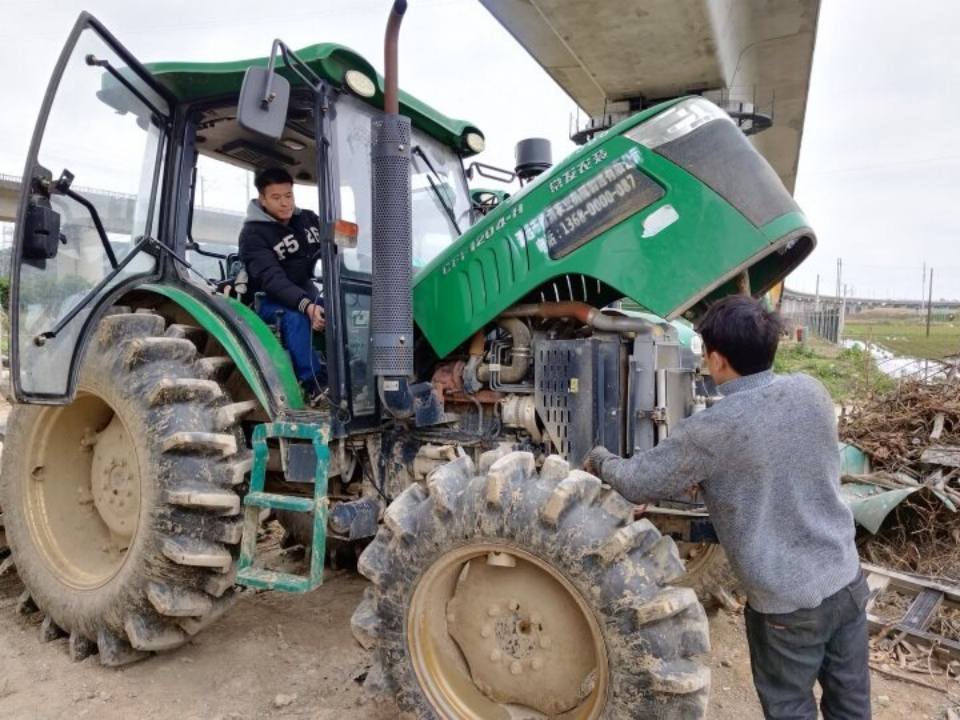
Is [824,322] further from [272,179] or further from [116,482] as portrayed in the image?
[116,482]

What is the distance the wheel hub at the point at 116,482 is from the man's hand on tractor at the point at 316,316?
1.04 meters

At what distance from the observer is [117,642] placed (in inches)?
129

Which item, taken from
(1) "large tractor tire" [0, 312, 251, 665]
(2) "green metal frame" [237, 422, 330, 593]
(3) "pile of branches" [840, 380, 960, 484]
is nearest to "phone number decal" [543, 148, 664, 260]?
(2) "green metal frame" [237, 422, 330, 593]

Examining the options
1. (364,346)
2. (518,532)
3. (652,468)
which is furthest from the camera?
(364,346)

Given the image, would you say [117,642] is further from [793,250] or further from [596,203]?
[793,250]

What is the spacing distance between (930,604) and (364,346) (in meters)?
3.16

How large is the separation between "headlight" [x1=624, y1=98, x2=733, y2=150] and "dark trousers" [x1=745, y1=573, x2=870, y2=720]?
167cm

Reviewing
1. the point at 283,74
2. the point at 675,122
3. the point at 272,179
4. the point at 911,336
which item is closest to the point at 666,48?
the point at 272,179

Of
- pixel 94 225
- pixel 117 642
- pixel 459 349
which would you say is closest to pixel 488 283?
pixel 459 349

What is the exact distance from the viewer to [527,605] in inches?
101

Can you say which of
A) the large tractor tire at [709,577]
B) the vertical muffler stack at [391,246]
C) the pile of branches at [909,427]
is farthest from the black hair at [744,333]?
the pile of branches at [909,427]

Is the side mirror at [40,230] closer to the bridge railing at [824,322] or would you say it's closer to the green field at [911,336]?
the green field at [911,336]

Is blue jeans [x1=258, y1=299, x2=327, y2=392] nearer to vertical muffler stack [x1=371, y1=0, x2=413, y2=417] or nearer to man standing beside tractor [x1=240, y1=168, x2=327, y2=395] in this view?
man standing beside tractor [x1=240, y1=168, x2=327, y2=395]

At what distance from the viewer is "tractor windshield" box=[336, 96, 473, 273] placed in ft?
11.0
